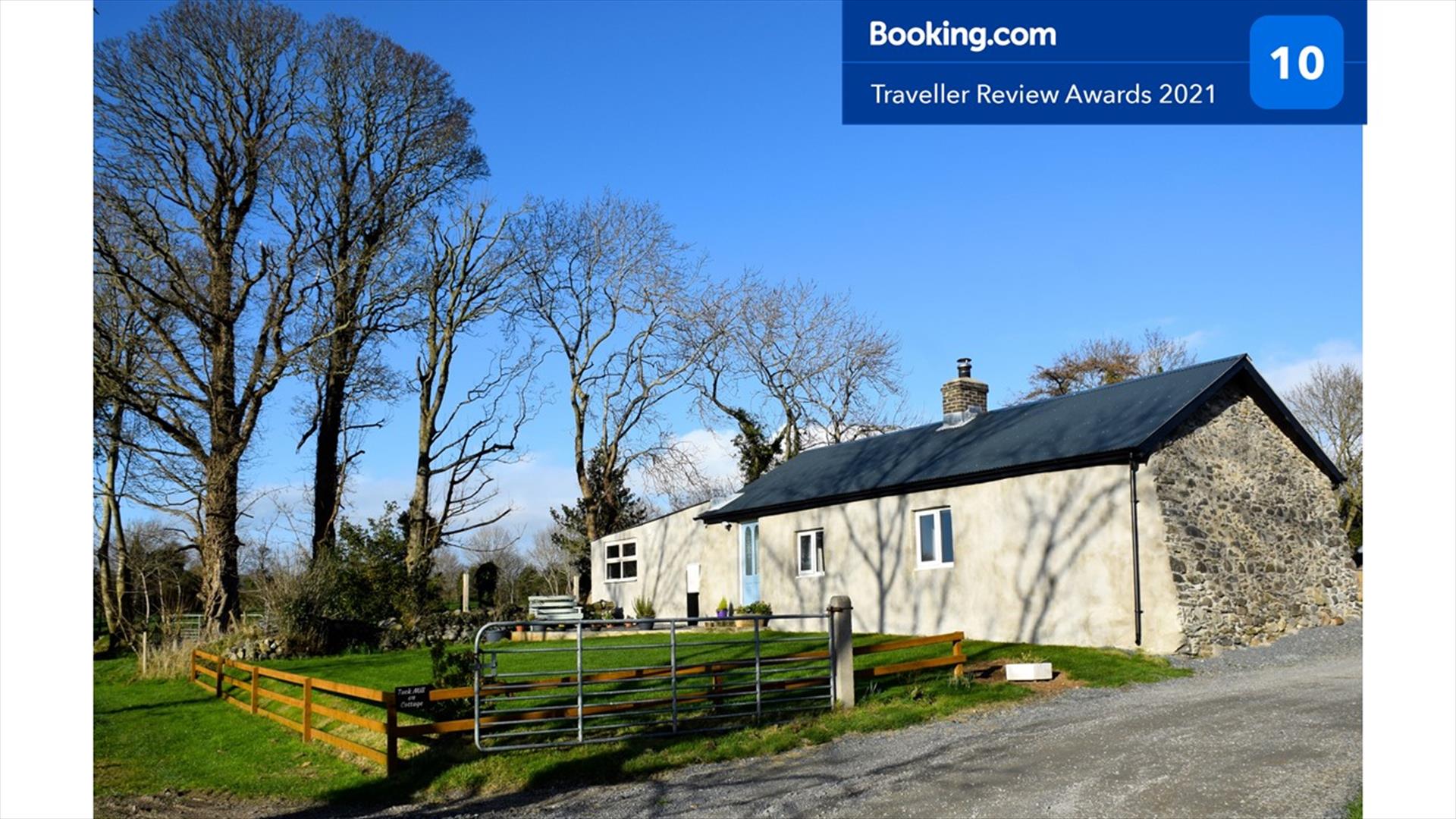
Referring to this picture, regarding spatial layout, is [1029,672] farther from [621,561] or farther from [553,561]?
[553,561]

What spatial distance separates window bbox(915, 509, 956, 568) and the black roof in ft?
1.70

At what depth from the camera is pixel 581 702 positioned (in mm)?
11227

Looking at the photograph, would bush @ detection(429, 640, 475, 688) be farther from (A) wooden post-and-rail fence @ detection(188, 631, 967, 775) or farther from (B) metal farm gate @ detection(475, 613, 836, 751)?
(A) wooden post-and-rail fence @ detection(188, 631, 967, 775)

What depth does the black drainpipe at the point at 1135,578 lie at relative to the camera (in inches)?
650

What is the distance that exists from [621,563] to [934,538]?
524 inches

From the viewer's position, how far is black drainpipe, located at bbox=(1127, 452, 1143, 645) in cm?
1652

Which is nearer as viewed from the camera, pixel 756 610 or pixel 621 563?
pixel 756 610

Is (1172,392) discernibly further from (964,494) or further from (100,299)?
(100,299)

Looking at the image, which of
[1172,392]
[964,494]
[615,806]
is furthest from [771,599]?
[615,806]

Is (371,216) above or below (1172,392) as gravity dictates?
above

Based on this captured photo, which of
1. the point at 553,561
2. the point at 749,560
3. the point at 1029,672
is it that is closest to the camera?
the point at 1029,672

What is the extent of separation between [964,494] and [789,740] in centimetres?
892

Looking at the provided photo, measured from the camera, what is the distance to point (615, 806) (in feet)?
30.1

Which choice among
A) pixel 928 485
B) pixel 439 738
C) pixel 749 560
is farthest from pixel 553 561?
pixel 439 738
